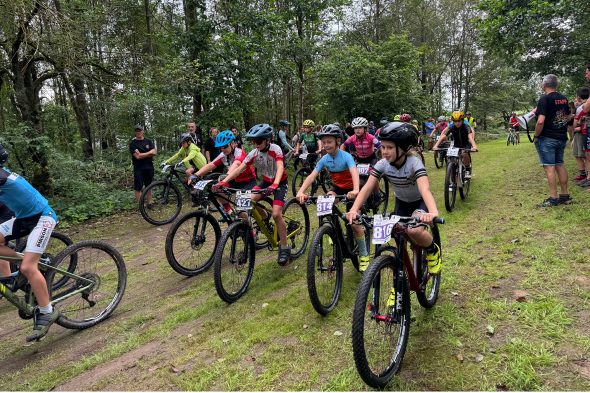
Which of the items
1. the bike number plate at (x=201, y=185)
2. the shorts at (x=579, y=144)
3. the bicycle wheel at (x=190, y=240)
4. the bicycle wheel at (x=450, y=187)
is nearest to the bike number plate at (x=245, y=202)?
the bike number plate at (x=201, y=185)

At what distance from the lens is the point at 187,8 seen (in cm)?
1321

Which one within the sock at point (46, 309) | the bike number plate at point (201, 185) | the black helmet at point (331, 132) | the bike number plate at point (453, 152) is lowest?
the sock at point (46, 309)

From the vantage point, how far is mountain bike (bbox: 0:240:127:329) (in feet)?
13.9

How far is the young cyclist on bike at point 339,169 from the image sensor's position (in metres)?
4.87

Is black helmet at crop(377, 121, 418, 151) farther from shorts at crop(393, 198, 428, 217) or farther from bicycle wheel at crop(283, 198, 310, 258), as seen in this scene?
bicycle wheel at crop(283, 198, 310, 258)

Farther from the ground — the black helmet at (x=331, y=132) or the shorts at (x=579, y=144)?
the black helmet at (x=331, y=132)

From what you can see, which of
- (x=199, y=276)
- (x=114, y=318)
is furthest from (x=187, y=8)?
(x=114, y=318)

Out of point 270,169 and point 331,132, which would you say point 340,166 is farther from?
point 270,169

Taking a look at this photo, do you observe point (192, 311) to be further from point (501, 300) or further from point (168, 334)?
point (501, 300)

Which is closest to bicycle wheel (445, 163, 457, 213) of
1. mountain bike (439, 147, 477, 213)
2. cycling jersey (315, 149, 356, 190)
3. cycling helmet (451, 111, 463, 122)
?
mountain bike (439, 147, 477, 213)

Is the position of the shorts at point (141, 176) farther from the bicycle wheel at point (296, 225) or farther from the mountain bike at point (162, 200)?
the bicycle wheel at point (296, 225)

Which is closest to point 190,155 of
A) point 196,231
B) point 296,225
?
point 196,231

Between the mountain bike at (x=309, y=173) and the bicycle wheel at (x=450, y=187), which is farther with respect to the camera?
the mountain bike at (x=309, y=173)

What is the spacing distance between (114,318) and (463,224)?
5.81 meters
